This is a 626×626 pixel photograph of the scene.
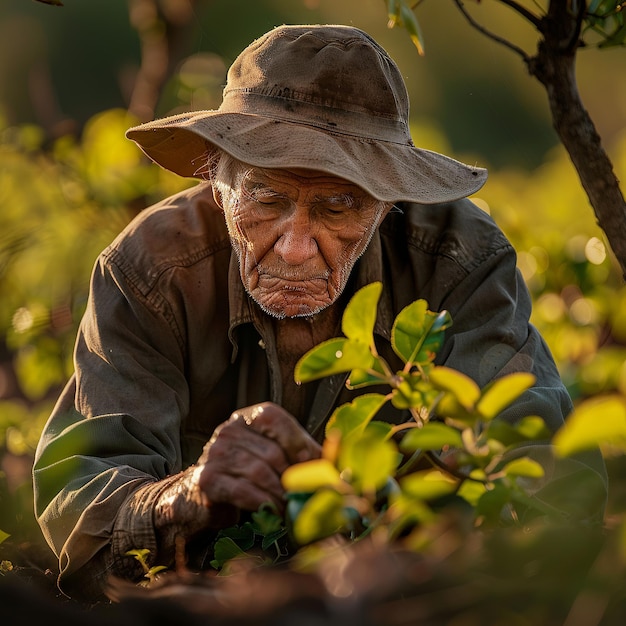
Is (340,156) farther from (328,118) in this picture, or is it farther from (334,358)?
(334,358)

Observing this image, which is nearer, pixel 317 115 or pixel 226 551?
pixel 226 551

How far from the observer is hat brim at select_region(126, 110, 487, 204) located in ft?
7.88

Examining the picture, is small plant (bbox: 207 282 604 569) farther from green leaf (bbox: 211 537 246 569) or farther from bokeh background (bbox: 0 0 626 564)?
bokeh background (bbox: 0 0 626 564)

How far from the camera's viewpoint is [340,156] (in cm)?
244

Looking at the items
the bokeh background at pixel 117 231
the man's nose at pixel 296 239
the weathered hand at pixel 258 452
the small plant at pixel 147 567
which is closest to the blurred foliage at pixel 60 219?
the bokeh background at pixel 117 231

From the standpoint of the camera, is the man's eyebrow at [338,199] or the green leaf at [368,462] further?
the man's eyebrow at [338,199]

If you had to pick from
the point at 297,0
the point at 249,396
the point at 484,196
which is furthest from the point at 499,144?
the point at 249,396

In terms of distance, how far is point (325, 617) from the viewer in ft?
3.41

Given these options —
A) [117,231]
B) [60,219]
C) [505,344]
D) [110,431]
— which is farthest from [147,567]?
[60,219]

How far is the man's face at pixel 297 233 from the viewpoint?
2562 millimetres

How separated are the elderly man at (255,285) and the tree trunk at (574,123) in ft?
0.94

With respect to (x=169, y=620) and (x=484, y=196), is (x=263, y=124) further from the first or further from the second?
(x=484, y=196)

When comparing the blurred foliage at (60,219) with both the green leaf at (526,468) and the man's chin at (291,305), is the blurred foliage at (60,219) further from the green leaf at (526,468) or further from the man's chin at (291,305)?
the green leaf at (526,468)

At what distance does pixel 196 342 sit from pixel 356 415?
1.52 m
